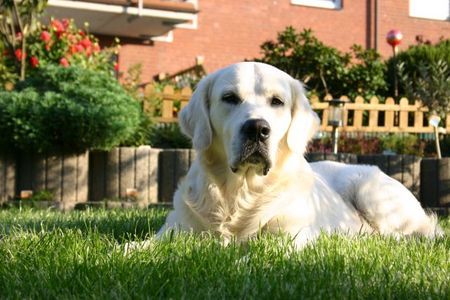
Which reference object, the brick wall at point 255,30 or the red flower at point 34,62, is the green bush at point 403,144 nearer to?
the red flower at point 34,62

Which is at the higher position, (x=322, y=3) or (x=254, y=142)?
(x=322, y=3)

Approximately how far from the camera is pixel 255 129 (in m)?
3.25

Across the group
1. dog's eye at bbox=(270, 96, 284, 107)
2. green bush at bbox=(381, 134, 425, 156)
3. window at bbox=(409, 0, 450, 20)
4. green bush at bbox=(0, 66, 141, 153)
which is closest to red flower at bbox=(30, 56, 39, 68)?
green bush at bbox=(0, 66, 141, 153)

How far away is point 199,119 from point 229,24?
1277cm

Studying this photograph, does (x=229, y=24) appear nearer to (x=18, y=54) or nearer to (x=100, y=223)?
(x=18, y=54)

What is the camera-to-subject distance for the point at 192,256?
2604 millimetres

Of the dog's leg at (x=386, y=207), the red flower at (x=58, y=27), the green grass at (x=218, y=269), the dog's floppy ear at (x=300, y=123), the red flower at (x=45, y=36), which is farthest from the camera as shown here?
the red flower at (x=58, y=27)

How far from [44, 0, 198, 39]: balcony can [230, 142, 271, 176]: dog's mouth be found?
9.79m

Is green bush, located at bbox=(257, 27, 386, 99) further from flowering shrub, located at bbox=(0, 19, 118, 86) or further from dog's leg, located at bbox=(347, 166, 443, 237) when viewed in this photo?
dog's leg, located at bbox=(347, 166, 443, 237)

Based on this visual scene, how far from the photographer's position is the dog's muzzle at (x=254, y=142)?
3.25m

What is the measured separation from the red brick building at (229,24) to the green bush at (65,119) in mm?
5979

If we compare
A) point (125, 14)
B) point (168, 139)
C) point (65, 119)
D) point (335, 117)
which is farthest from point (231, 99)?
point (125, 14)

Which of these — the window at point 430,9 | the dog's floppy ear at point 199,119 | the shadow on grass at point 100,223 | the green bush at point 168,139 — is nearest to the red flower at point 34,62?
the green bush at point 168,139

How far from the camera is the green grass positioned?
7.16 ft
